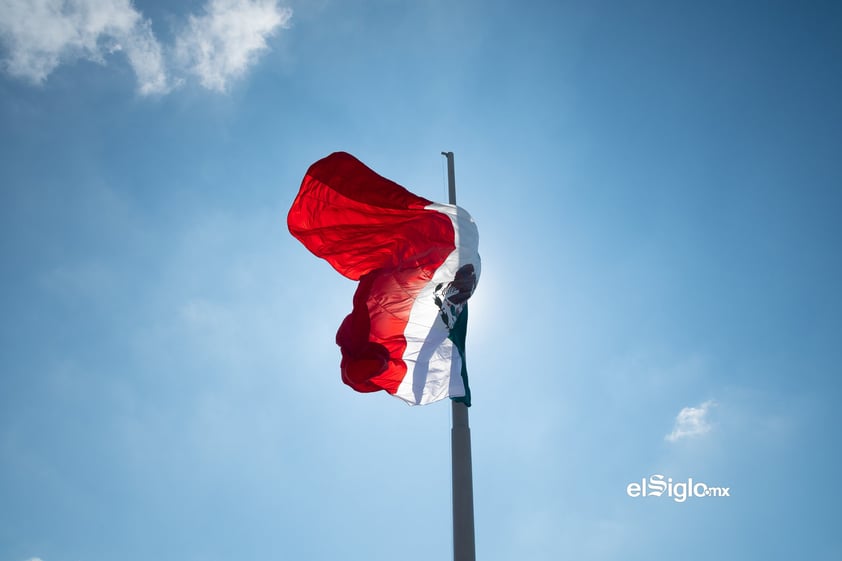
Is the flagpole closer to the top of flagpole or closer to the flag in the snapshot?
the flag

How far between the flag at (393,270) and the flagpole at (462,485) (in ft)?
1.56

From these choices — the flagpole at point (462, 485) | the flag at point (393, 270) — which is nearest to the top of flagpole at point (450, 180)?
the flag at point (393, 270)

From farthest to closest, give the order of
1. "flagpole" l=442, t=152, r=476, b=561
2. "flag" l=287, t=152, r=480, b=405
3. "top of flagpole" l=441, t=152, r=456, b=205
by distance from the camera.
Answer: "top of flagpole" l=441, t=152, r=456, b=205, "flag" l=287, t=152, r=480, b=405, "flagpole" l=442, t=152, r=476, b=561

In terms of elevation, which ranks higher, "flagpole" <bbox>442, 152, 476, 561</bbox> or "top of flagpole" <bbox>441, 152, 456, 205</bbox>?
"top of flagpole" <bbox>441, 152, 456, 205</bbox>

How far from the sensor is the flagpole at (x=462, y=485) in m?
6.20

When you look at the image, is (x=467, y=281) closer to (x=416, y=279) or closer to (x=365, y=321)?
(x=416, y=279)

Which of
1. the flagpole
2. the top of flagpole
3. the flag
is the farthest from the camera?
the top of flagpole

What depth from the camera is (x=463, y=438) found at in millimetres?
7102

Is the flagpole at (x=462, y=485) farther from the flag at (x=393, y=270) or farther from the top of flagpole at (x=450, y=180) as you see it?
the top of flagpole at (x=450, y=180)

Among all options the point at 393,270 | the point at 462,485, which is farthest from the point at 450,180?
the point at 462,485

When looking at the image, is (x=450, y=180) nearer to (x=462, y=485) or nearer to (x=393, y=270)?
(x=393, y=270)

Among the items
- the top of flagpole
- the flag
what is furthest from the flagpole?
the top of flagpole

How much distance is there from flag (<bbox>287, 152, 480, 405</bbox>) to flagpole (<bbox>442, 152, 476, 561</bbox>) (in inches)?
18.8

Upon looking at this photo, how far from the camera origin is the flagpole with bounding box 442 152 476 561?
6203mm
